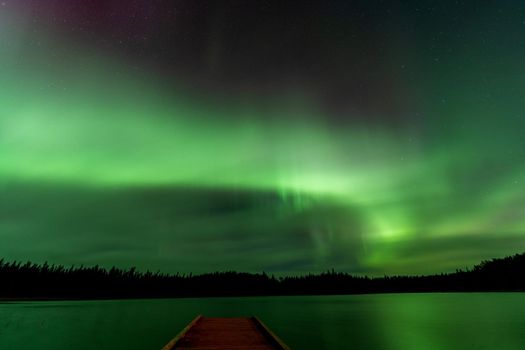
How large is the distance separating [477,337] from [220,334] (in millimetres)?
29568

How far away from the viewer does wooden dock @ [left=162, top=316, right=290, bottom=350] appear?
14.7 meters

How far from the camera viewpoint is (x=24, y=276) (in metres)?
142

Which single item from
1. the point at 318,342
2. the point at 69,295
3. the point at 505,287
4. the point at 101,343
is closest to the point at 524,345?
the point at 318,342

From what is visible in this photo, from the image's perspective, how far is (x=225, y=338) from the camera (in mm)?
17078

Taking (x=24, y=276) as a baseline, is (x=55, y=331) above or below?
below

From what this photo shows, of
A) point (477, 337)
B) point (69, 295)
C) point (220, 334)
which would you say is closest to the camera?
point (220, 334)

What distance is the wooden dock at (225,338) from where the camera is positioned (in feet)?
48.1

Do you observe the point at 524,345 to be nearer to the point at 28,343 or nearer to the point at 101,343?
the point at 101,343

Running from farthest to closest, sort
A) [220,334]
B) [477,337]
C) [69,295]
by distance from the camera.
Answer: [69,295] → [477,337] → [220,334]

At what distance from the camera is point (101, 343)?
34875 millimetres

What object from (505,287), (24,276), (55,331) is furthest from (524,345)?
(505,287)

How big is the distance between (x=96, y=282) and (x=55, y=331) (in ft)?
463

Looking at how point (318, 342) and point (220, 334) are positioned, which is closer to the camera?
point (220, 334)

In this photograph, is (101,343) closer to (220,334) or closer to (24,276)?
(220,334)
